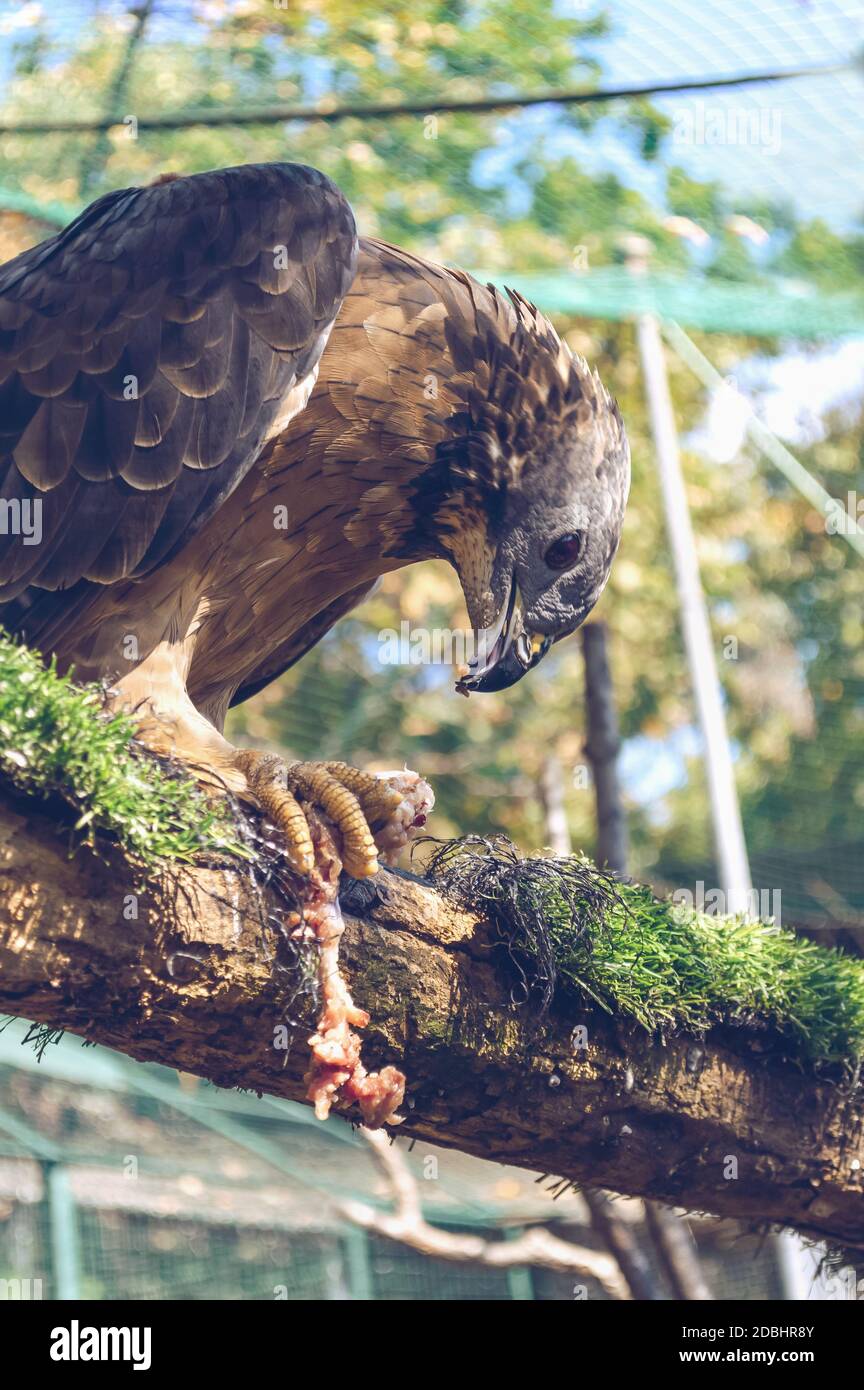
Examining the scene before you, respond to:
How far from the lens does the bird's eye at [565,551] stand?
388 centimetres

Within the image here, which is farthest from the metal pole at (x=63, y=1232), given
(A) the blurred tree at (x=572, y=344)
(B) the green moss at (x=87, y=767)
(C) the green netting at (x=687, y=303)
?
(C) the green netting at (x=687, y=303)

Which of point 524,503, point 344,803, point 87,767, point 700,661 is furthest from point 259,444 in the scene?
point 700,661

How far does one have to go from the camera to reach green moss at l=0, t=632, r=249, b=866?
8.36ft

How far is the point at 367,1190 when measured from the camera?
8234mm

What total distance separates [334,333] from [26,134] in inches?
167

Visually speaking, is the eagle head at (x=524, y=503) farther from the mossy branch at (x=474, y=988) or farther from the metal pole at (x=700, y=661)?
the metal pole at (x=700, y=661)

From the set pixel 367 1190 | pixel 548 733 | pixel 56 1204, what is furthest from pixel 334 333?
pixel 548 733

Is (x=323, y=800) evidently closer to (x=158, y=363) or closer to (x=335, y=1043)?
(x=335, y=1043)

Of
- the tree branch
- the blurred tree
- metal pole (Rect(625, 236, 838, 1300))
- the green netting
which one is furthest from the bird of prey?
the green netting

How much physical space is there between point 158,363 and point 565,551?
3.72 ft

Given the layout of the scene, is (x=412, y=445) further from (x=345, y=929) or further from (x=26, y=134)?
(x=26, y=134)

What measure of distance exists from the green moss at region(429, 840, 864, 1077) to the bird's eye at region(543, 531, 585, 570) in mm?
830

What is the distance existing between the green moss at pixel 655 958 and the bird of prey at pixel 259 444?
361 millimetres
